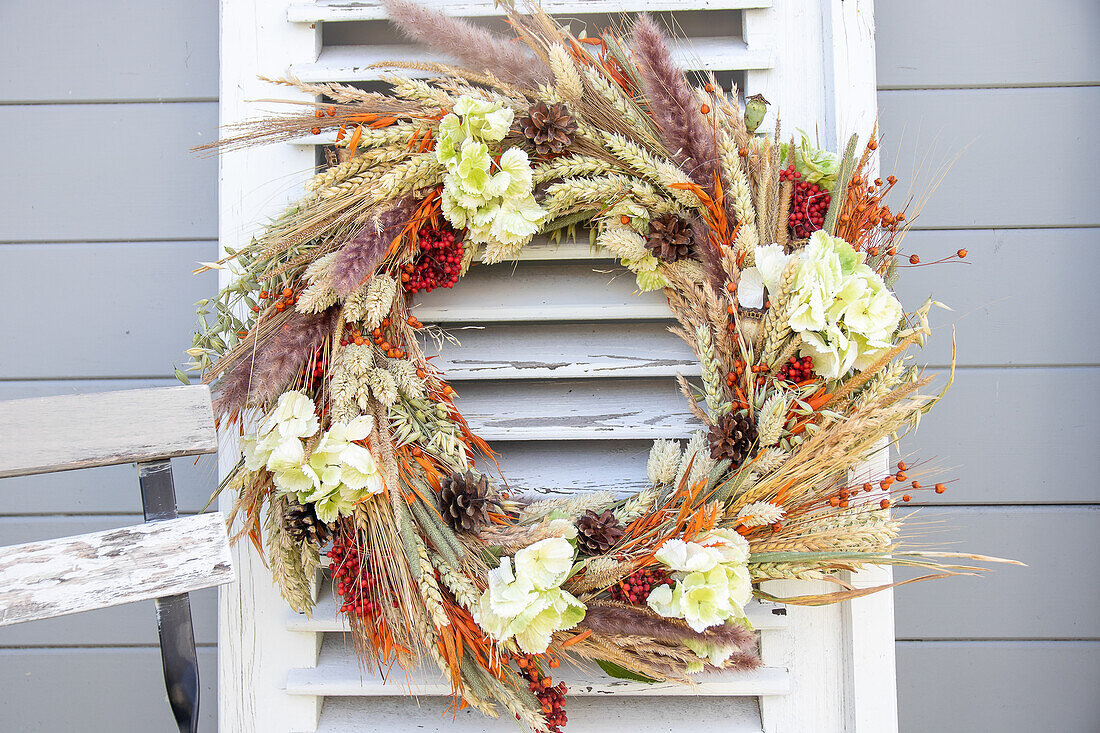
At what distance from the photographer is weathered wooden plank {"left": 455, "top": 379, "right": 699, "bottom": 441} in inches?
36.1

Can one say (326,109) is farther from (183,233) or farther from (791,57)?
(791,57)

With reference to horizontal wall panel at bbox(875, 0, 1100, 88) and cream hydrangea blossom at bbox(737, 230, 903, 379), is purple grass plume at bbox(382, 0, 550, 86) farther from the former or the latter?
horizontal wall panel at bbox(875, 0, 1100, 88)

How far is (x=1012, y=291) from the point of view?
43.9 inches

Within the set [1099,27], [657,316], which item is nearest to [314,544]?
[657,316]

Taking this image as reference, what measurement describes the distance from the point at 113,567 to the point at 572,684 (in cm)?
58

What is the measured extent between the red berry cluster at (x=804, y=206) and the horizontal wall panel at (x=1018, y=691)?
0.79 metres

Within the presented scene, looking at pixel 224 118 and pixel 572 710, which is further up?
pixel 224 118

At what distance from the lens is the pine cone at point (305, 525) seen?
2.71ft

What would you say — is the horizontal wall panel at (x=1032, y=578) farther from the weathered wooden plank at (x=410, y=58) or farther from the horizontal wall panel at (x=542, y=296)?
the weathered wooden plank at (x=410, y=58)

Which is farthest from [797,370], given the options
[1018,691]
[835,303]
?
[1018,691]

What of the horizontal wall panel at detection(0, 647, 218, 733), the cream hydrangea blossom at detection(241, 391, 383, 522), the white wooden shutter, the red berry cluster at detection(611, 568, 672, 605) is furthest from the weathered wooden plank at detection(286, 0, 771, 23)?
the horizontal wall panel at detection(0, 647, 218, 733)

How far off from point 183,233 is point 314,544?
24.8 inches

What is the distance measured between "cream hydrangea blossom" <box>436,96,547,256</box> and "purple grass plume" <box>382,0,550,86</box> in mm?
83

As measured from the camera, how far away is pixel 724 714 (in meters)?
0.93
